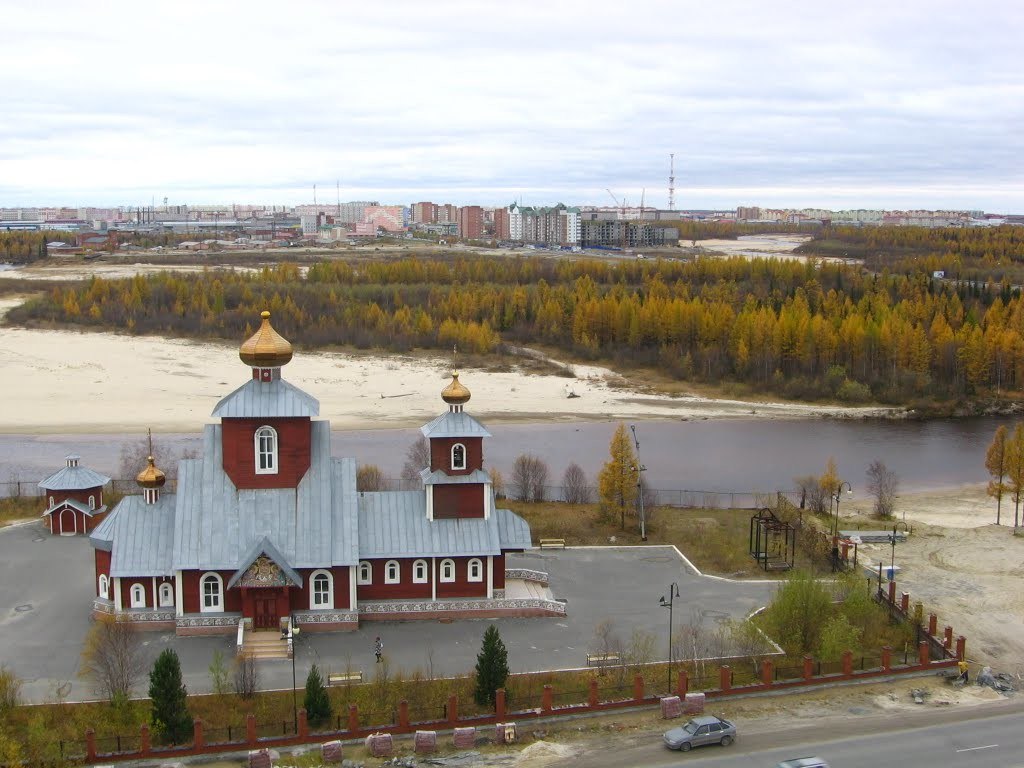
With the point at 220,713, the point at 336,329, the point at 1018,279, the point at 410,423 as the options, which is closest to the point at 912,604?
the point at 220,713

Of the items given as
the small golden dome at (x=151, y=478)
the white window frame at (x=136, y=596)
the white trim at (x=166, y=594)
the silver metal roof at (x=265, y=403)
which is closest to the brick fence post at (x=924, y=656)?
the silver metal roof at (x=265, y=403)

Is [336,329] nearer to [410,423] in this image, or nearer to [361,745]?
[410,423]

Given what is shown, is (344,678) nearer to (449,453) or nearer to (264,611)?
(264,611)

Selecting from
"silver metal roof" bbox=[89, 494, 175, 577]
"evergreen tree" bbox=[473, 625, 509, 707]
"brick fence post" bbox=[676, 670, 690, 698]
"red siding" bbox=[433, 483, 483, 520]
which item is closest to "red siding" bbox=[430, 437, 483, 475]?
"red siding" bbox=[433, 483, 483, 520]

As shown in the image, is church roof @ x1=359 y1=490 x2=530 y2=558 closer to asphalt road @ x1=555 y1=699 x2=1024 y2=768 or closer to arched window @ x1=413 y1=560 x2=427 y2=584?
arched window @ x1=413 y1=560 x2=427 y2=584

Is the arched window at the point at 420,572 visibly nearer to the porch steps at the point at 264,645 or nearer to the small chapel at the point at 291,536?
the small chapel at the point at 291,536

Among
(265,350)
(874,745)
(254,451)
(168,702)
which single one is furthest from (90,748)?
(874,745)
